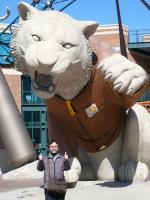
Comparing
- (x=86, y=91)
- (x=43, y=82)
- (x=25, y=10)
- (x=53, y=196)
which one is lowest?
(x=53, y=196)

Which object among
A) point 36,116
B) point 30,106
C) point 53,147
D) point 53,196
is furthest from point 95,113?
point 36,116

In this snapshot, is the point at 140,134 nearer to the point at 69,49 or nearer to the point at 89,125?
the point at 89,125

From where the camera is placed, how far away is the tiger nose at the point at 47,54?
4.51 m

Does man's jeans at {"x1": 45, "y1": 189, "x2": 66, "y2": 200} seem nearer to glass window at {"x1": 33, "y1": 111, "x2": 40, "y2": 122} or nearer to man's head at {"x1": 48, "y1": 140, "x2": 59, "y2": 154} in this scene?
man's head at {"x1": 48, "y1": 140, "x2": 59, "y2": 154}

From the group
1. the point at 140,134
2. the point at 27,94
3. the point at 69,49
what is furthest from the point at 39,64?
the point at 27,94

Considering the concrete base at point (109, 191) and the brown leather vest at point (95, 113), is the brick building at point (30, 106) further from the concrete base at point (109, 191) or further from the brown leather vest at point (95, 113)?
the concrete base at point (109, 191)

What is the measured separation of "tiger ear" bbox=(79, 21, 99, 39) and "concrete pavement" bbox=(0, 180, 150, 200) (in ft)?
6.28

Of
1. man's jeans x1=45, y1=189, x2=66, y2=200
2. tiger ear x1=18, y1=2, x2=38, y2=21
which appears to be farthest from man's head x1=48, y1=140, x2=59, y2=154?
tiger ear x1=18, y1=2, x2=38, y2=21

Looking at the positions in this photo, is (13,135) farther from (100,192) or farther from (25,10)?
(25,10)

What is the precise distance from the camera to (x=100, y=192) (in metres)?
5.20

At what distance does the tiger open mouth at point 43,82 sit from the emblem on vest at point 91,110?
758 millimetres

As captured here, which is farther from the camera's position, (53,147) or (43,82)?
(43,82)

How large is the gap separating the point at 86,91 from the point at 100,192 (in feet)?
4.12

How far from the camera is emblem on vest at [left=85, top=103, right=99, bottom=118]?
5.39 metres
